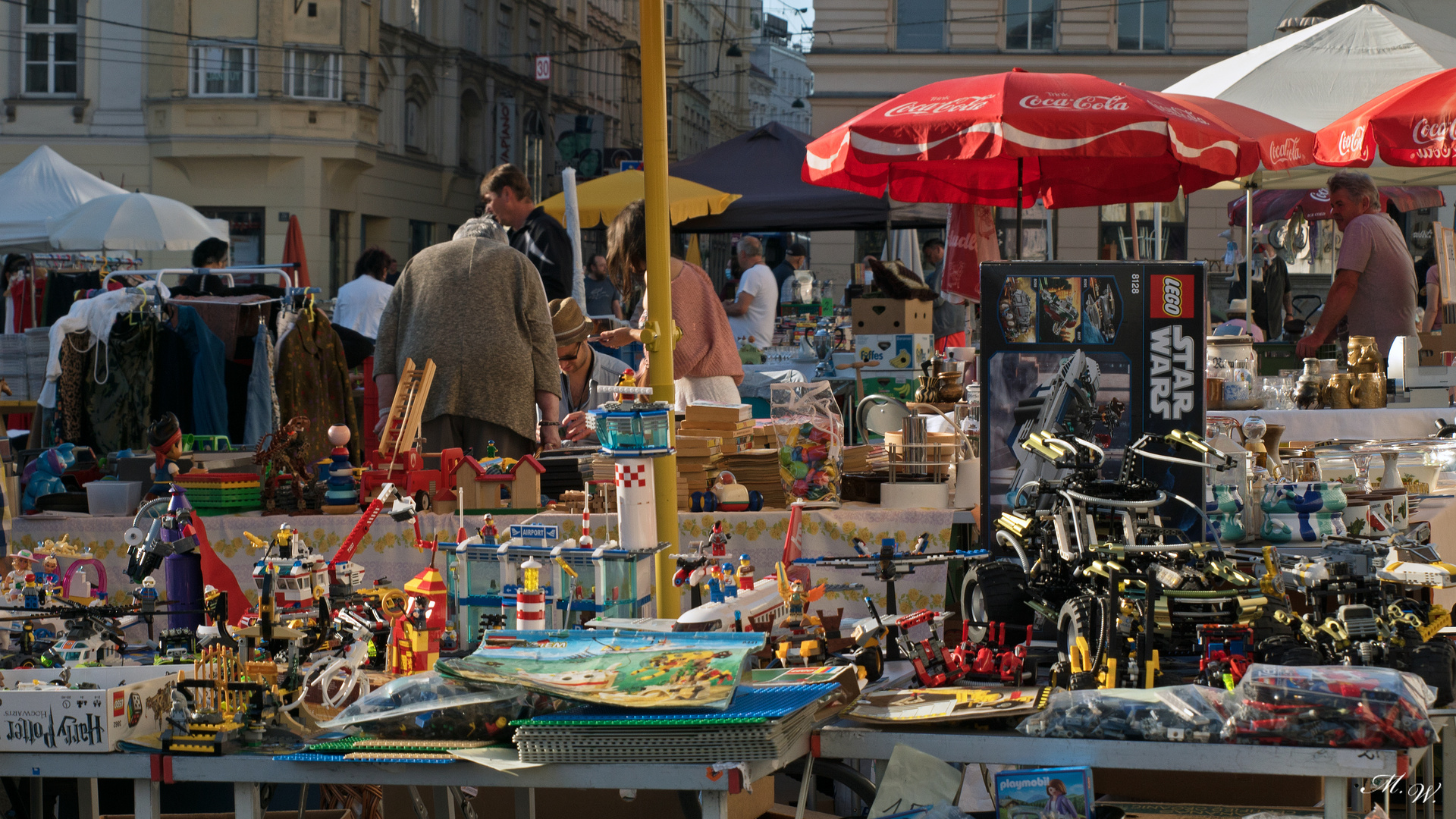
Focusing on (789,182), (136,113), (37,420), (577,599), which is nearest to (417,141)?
(136,113)

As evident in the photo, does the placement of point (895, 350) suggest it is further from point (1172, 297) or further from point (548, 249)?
point (1172, 297)

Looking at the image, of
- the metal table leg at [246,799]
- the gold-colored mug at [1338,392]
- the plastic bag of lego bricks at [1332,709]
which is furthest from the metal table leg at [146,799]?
the gold-colored mug at [1338,392]

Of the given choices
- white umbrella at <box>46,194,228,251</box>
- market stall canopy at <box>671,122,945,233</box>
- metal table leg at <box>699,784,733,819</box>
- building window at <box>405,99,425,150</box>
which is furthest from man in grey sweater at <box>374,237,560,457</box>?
building window at <box>405,99,425,150</box>

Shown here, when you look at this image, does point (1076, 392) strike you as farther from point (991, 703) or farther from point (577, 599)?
point (577, 599)

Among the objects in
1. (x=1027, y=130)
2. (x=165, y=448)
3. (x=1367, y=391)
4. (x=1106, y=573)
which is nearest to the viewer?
(x=1106, y=573)

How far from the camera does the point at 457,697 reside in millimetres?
2760

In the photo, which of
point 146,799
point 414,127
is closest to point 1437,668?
point 146,799

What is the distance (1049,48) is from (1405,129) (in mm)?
18533

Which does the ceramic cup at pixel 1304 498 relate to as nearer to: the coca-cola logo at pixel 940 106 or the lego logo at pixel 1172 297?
the lego logo at pixel 1172 297

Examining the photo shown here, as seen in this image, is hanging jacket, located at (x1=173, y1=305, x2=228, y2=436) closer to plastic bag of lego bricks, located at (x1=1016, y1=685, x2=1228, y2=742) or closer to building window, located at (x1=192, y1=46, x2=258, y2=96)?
plastic bag of lego bricks, located at (x1=1016, y1=685, x2=1228, y2=742)

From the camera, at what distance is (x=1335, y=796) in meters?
2.60

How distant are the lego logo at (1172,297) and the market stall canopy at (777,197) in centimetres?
802

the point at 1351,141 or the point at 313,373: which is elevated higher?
the point at 1351,141

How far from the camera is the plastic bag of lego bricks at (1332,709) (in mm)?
2521
